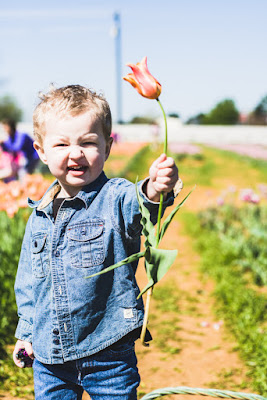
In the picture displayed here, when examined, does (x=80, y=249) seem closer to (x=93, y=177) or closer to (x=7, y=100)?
(x=93, y=177)

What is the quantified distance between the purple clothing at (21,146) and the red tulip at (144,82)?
466 centimetres

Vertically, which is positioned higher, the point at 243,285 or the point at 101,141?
the point at 101,141

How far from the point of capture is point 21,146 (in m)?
→ 5.59

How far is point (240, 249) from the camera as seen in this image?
4578mm

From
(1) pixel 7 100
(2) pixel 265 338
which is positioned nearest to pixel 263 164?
(2) pixel 265 338

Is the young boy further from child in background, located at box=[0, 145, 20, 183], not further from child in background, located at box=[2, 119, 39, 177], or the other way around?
child in background, located at box=[2, 119, 39, 177]

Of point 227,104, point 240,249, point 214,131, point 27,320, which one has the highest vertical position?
point 27,320

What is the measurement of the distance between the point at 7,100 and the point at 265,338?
5616 centimetres

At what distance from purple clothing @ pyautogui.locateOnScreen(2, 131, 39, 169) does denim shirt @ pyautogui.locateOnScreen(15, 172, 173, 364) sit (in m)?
4.27

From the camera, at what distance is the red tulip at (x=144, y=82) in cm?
108

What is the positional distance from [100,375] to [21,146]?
451 cm

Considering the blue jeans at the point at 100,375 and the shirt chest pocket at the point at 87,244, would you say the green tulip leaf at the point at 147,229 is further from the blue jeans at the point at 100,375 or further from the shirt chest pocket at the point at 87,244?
the blue jeans at the point at 100,375

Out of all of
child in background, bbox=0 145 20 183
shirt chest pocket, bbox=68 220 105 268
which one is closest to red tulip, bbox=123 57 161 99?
shirt chest pocket, bbox=68 220 105 268

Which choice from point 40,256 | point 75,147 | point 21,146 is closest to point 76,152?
point 75,147
